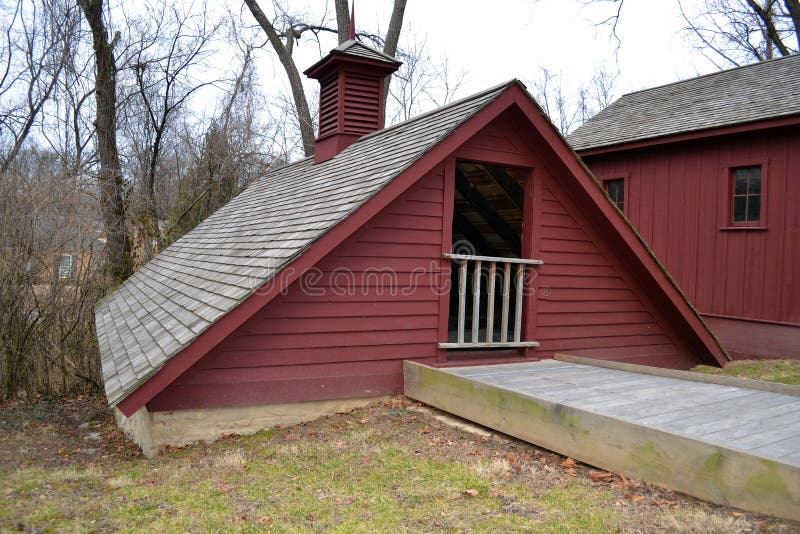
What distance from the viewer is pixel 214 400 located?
5.93 metres

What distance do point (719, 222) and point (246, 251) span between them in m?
8.89

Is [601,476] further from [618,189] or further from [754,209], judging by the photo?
[618,189]

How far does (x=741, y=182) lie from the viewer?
11570 millimetres

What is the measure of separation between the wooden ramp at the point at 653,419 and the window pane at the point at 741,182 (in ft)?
20.5

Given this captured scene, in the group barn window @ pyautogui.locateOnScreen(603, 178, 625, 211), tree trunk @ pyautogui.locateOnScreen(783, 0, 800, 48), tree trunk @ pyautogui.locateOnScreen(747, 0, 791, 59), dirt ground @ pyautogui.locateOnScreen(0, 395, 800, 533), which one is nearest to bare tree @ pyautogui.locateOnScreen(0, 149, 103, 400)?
dirt ground @ pyautogui.locateOnScreen(0, 395, 800, 533)

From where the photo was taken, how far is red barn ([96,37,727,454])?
5820 millimetres

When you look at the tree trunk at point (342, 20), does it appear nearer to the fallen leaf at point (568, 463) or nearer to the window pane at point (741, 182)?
the window pane at point (741, 182)

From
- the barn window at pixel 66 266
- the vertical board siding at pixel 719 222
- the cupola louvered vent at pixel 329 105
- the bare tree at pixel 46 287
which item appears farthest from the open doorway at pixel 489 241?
the barn window at pixel 66 266

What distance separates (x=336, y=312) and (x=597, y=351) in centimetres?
361

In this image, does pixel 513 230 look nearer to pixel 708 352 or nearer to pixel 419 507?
pixel 708 352

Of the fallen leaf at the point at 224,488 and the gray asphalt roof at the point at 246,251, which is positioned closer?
the fallen leaf at the point at 224,488

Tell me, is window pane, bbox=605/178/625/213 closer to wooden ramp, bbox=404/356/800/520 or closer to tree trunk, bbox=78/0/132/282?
wooden ramp, bbox=404/356/800/520

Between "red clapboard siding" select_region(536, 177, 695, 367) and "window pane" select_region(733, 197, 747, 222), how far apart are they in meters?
4.23

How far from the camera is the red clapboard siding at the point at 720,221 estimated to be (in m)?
10.7
